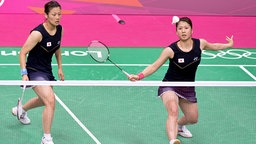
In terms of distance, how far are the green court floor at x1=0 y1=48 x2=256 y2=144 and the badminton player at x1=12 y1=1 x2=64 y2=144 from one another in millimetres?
619

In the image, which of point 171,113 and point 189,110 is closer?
point 171,113

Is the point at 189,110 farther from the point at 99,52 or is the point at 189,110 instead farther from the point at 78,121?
the point at 78,121

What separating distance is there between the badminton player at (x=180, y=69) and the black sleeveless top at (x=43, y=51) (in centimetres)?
129

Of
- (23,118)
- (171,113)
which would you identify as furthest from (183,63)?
(23,118)

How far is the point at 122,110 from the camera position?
9.07m

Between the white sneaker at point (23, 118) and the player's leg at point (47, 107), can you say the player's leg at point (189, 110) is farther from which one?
the white sneaker at point (23, 118)

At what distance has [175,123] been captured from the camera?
24.3ft

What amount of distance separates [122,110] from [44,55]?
167cm

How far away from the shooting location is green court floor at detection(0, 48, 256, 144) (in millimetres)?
8281

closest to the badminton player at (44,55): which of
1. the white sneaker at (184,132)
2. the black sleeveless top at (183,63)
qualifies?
the black sleeveless top at (183,63)

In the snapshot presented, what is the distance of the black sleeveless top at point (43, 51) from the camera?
7855 millimetres

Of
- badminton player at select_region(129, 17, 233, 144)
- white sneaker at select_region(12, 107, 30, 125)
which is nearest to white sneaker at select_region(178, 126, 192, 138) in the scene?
badminton player at select_region(129, 17, 233, 144)

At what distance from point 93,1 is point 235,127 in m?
6.84

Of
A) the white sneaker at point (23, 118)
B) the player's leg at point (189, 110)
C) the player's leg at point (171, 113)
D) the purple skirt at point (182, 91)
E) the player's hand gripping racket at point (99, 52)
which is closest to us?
the player's leg at point (171, 113)
